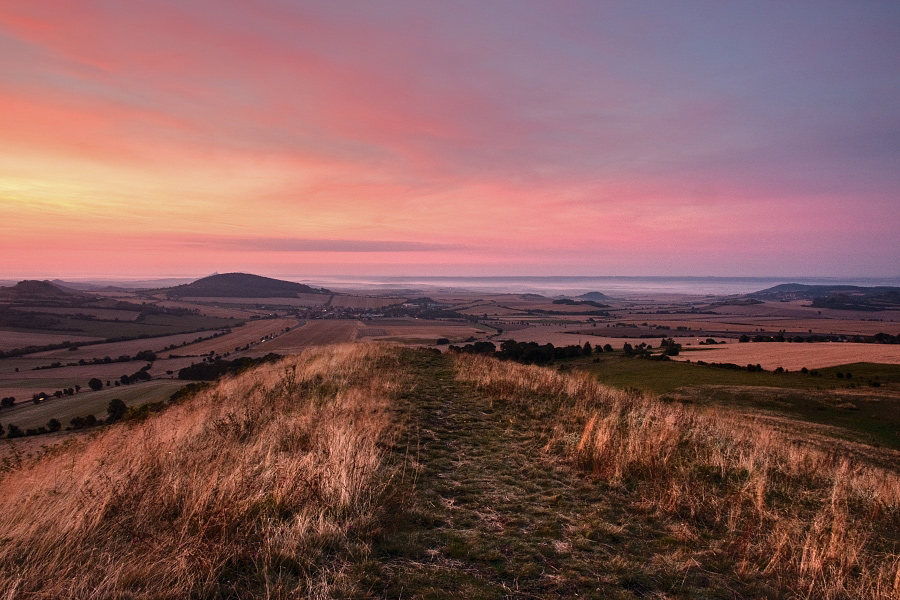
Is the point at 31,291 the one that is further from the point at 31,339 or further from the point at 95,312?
the point at 31,339

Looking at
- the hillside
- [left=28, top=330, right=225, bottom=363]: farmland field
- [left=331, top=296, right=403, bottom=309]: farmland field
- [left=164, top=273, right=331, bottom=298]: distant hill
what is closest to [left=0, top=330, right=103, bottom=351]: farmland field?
[left=28, top=330, right=225, bottom=363]: farmland field

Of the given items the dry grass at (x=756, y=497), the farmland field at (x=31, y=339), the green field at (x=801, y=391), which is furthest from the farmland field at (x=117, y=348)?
the dry grass at (x=756, y=497)

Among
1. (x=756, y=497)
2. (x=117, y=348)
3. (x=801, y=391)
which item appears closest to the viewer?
(x=756, y=497)

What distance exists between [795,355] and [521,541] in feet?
142

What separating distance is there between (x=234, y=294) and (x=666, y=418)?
632ft

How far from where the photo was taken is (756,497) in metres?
6.39

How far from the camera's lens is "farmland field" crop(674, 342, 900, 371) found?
30953 mm

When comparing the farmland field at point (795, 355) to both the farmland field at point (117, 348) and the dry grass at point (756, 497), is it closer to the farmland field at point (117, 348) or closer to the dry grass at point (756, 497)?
the dry grass at point (756, 497)

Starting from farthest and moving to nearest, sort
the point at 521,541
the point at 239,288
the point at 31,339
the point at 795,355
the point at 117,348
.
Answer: the point at 239,288 → the point at 117,348 → the point at 31,339 → the point at 795,355 → the point at 521,541

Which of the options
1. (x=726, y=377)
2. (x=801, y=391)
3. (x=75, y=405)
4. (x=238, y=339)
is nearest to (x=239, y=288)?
(x=238, y=339)

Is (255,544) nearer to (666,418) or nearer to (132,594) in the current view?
(132,594)

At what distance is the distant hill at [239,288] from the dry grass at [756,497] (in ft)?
599

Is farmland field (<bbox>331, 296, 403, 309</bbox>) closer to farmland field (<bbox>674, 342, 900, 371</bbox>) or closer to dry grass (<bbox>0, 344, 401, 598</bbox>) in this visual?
farmland field (<bbox>674, 342, 900, 371</bbox>)

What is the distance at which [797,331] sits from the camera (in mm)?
72125
